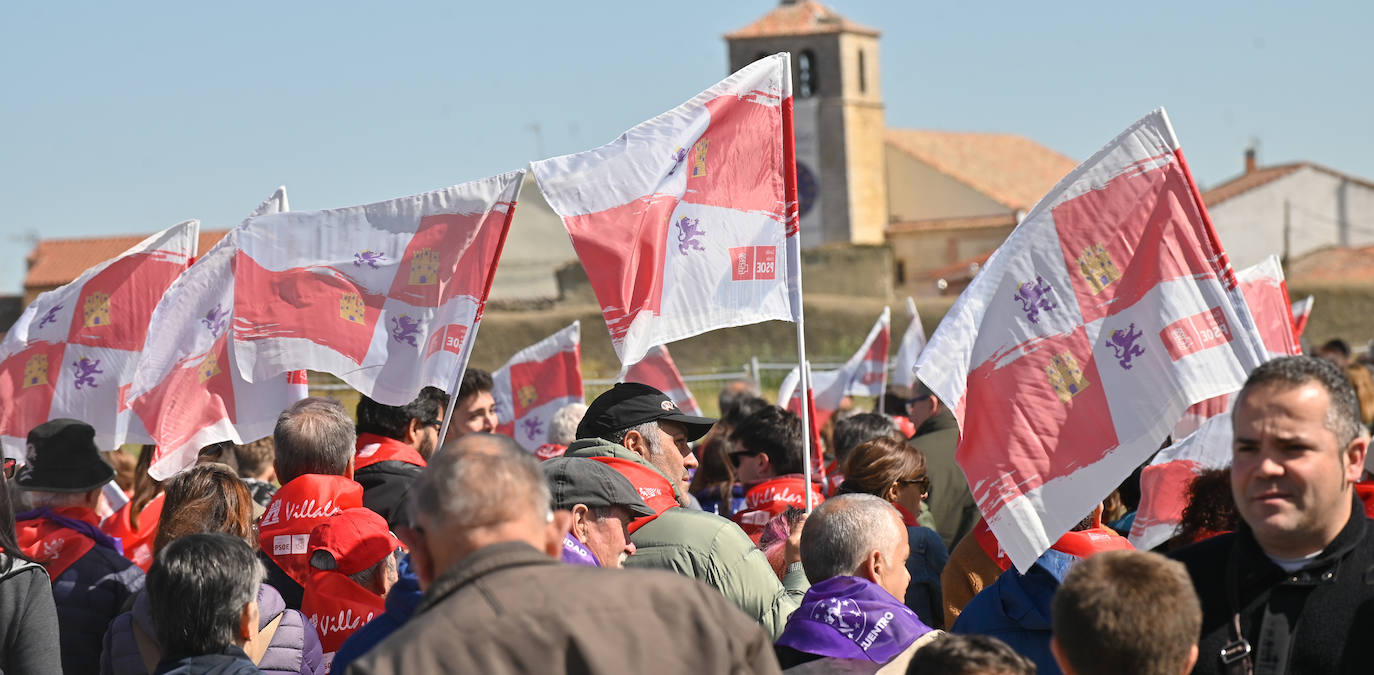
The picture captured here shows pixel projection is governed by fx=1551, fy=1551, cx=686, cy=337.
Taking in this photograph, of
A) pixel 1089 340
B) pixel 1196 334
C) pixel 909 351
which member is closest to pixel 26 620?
pixel 1089 340

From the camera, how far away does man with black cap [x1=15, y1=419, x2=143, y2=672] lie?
16.6ft

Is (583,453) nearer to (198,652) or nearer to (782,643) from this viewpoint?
(782,643)

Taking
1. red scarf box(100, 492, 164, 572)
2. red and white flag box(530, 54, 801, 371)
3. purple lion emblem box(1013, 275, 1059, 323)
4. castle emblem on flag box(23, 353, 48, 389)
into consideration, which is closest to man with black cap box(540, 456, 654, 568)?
purple lion emblem box(1013, 275, 1059, 323)

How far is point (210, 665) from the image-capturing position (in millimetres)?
3721

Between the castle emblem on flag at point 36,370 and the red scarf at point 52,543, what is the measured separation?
2.65m

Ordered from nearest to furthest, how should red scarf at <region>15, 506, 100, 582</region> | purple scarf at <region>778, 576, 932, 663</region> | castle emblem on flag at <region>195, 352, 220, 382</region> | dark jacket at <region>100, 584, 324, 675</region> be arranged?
purple scarf at <region>778, 576, 932, 663</region> → dark jacket at <region>100, 584, 324, 675</region> → red scarf at <region>15, 506, 100, 582</region> → castle emblem on flag at <region>195, 352, 220, 382</region>

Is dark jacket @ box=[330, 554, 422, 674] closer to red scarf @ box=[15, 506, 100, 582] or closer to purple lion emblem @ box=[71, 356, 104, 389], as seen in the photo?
red scarf @ box=[15, 506, 100, 582]

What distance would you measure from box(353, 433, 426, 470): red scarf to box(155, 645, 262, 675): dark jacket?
2.29 metres

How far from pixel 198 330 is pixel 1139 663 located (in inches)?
212

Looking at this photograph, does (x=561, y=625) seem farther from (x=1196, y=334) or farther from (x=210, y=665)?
(x=1196, y=334)

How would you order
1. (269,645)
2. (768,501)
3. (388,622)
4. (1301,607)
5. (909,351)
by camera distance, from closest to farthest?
(1301,607) < (388,622) < (269,645) < (768,501) < (909,351)

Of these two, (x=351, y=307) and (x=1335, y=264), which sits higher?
(x=351, y=307)

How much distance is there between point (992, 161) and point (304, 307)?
57.7 m

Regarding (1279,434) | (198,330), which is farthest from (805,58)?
(1279,434)
